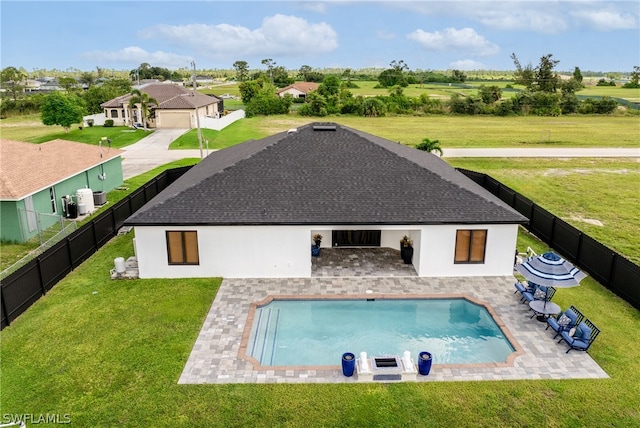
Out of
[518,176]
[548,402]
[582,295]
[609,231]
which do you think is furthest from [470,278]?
[518,176]

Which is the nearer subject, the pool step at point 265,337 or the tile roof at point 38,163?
the pool step at point 265,337

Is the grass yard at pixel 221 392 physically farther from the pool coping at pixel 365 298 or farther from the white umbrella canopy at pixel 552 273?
the white umbrella canopy at pixel 552 273

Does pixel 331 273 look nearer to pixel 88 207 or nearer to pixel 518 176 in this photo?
pixel 88 207

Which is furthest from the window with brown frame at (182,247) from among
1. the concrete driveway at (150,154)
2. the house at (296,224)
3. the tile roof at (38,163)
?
the concrete driveway at (150,154)

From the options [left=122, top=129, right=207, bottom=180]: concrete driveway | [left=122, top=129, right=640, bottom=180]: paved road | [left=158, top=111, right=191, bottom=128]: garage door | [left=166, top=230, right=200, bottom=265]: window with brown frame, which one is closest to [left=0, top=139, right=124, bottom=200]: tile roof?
[left=122, top=129, right=207, bottom=180]: concrete driveway

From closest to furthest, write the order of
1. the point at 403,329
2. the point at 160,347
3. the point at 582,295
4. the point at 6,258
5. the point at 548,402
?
the point at 548,402, the point at 160,347, the point at 403,329, the point at 582,295, the point at 6,258
